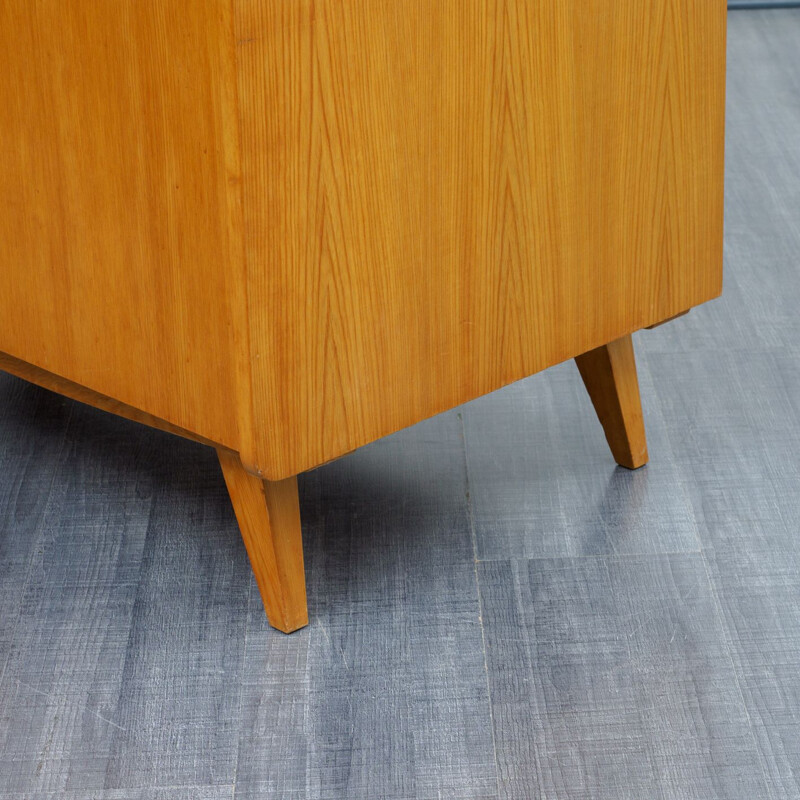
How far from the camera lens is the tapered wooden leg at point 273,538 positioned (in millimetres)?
870

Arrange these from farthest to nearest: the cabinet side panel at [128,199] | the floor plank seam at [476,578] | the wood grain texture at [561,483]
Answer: the wood grain texture at [561,483], the floor plank seam at [476,578], the cabinet side panel at [128,199]

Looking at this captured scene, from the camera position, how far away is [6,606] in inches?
37.4

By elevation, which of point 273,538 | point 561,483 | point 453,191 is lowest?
point 561,483

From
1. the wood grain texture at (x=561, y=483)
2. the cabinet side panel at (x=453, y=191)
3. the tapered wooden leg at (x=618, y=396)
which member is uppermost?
the cabinet side panel at (x=453, y=191)

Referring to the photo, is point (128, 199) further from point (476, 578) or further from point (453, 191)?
point (476, 578)

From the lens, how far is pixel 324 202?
73cm

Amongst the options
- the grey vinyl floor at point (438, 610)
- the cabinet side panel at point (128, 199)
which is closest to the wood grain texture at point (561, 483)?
the grey vinyl floor at point (438, 610)

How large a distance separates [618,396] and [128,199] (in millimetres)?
526

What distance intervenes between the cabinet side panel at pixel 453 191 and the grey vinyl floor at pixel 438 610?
0.20 m

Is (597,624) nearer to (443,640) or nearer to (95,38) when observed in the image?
(443,640)

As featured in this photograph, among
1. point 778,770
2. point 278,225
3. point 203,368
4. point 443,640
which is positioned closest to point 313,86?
point 278,225

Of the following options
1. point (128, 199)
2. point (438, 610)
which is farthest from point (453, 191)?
point (438, 610)

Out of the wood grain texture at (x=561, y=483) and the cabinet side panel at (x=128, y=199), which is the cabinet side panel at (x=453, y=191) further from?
the wood grain texture at (x=561, y=483)

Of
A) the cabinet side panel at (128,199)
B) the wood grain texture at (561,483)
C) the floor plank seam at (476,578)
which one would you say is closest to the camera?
the cabinet side panel at (128,199)
